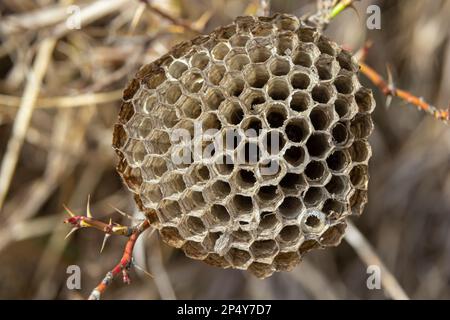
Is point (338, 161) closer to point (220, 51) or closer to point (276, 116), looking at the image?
point (276, 116)

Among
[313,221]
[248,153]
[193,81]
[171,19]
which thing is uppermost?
[171,19]

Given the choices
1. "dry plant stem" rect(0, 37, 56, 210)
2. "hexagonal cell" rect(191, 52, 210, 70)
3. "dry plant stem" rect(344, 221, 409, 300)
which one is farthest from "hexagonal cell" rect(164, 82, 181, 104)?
"dry plant stem" rect(0, 37, 56, 210)

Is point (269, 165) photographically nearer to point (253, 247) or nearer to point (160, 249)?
point (253, 247)

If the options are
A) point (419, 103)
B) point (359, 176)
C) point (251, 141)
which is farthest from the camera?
point (419, 103)

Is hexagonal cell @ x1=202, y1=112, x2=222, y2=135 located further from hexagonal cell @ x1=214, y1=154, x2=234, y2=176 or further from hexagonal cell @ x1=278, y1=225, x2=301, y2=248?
hexagonal cell @ x1=278, y1=225, x2=301, y2=248

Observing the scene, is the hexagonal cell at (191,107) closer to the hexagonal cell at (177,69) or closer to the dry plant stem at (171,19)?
the hexagonal cell at (177,69)

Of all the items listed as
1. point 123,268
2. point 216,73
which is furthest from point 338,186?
point 123,268
